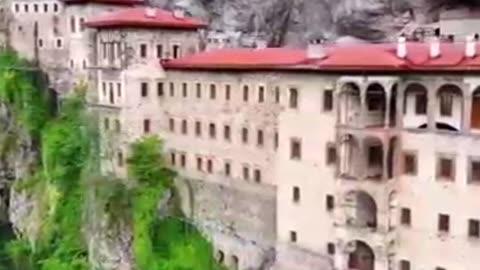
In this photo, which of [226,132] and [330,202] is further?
[226,132]

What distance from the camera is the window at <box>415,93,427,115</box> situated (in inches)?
1400

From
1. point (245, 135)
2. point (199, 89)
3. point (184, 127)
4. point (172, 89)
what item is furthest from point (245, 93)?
point (172, 89)

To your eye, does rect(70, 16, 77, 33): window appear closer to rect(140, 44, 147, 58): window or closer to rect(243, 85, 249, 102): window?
rect(140, 44, 147, 58): window

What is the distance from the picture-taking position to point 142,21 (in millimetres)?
51719

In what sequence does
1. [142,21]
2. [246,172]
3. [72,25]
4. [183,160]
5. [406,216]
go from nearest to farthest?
[406,216] < [246,172] < [183,160] < [142,21] < [72,25]

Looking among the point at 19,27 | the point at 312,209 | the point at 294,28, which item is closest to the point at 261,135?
the point at 312,209

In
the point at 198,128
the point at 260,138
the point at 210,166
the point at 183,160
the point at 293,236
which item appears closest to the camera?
the point at 293,236

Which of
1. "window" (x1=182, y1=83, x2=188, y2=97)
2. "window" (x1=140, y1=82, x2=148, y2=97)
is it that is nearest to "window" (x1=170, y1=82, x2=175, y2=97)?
"window" (x1=182, y1=83, x2=188, y2=97)

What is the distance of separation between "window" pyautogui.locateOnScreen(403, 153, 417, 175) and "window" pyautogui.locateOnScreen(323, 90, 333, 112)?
4216mm

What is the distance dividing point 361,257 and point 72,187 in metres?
28.7

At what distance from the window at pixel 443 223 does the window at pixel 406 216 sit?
4.79 feet

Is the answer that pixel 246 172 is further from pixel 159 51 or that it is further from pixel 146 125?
pixel 159 51

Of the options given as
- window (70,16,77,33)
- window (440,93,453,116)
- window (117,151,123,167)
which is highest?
window (70,16,77,33)

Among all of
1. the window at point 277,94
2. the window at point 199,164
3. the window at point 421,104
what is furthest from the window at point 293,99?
the window at point 199,164
